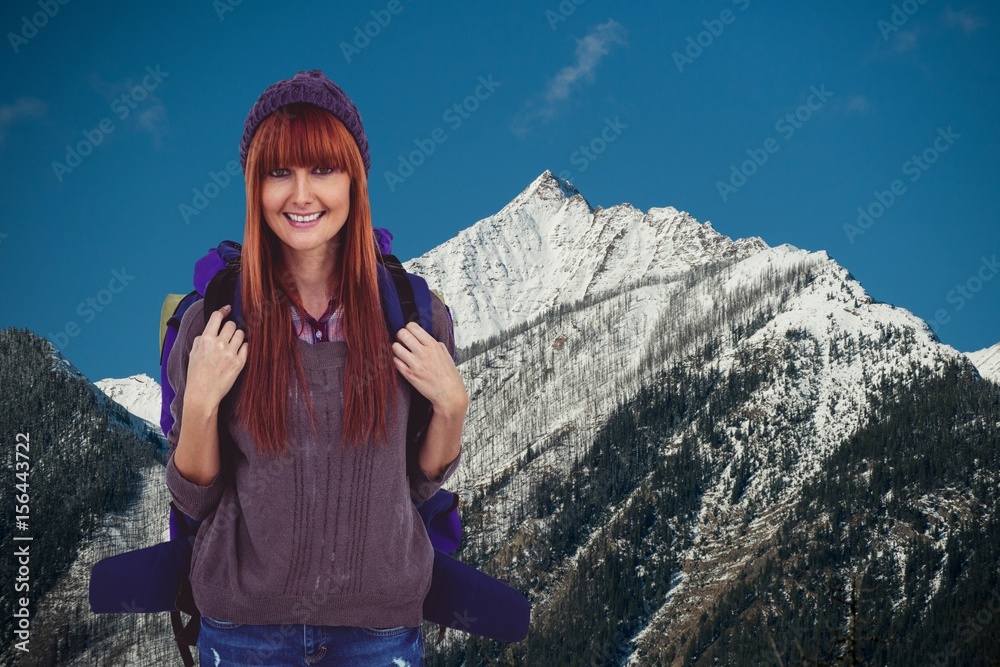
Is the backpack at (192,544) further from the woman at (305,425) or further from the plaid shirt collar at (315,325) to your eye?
the plaid shirt collar at (315,325)

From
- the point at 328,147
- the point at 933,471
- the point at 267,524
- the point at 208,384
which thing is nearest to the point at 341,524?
the point at 267,524

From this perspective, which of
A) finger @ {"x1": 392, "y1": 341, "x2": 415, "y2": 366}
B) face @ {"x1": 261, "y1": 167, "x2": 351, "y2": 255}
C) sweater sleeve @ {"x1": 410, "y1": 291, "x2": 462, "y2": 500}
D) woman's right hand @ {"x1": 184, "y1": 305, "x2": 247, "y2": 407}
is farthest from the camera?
sweater sleeve @ {"x1": 410, "y1": 291, "x2": 462, "y2": 500}

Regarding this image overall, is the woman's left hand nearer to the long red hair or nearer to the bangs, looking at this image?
the long red hair

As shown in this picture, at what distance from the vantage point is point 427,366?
3.78 m

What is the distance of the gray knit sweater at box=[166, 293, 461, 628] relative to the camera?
371cm

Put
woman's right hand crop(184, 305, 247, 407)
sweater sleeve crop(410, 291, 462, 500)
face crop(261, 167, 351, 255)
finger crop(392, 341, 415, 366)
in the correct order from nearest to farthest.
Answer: woman's right hand crop(184, 305, 247, 407), finger crop(392, 341, 415, 366), face crop(261, 167, 351, 255), sweater sleeve crop(410, 291, 462, 500)

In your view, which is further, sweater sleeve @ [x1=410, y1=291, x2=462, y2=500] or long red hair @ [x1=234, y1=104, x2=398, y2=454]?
sweater sleeve @ [x1=410, y1=291, x2=462, y2=500]

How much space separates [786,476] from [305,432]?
19384cm

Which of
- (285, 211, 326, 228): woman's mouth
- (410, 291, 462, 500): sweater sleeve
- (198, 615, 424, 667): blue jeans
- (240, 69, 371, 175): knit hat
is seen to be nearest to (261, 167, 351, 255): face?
(285, 211, 326, 228): woman's mouth

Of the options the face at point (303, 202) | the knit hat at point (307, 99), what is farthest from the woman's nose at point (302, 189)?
the knit hat at point (307, 99)

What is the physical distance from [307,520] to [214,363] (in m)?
0.70

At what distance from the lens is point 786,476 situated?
187 m

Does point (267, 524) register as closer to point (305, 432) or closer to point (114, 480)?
point (305, 432)

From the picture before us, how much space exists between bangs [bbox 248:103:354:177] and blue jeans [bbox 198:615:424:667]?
73.1 inches
